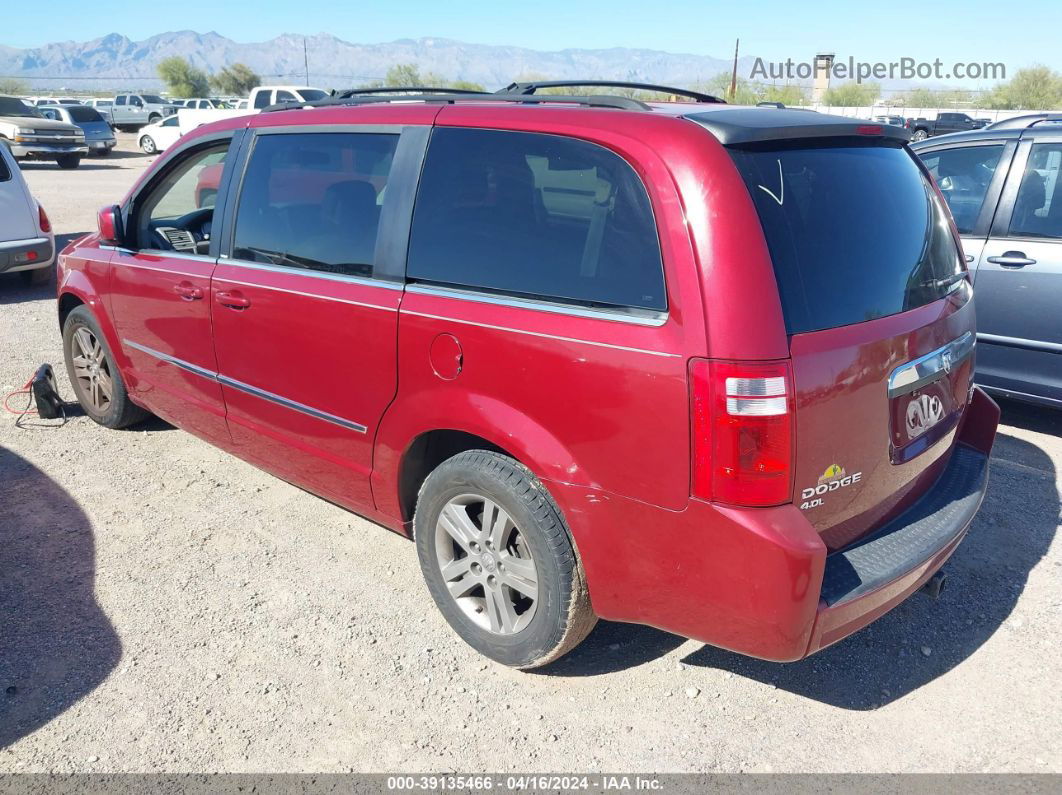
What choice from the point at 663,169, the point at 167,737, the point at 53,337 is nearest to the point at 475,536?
the point at 167,737

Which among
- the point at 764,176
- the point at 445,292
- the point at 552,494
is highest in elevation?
the point at 764,176

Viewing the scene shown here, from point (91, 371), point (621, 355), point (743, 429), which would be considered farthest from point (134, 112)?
point (743, 429)

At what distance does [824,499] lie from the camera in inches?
96.2

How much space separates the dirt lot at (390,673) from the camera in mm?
2666

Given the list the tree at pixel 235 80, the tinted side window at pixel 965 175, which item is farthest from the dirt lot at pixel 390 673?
the tree at pixel 235 80

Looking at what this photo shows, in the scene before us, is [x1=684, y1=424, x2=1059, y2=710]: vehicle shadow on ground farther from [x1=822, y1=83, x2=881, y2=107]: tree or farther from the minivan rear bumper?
[x1=822, y1=83, x2=881, y2=107]: tree

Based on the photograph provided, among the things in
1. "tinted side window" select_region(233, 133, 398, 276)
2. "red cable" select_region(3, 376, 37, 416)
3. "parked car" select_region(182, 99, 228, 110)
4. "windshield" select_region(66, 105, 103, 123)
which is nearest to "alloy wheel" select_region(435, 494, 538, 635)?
Answer: "tinted side window" select_region(233, 133, 398, 276)

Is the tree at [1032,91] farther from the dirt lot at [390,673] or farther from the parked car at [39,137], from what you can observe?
the dirt lot at [390,673]

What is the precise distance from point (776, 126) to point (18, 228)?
8.86 metres

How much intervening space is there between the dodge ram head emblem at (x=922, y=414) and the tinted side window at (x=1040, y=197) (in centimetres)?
270

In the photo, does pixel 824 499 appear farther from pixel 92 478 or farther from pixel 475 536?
pixel 92 478

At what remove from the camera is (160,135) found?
2842 cm

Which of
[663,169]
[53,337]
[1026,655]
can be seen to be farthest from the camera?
[53,337]

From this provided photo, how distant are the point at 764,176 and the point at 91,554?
3270mm
